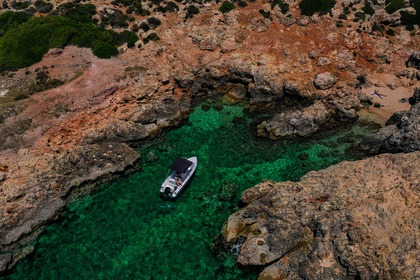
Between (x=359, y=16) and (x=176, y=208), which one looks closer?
(x=176, y=208)

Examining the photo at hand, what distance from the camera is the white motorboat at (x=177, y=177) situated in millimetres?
38438

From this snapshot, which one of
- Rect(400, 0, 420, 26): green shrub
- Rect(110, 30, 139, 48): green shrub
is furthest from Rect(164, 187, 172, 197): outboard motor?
Rect(400, 0, 420, 26): green shrub

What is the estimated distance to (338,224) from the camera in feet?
100

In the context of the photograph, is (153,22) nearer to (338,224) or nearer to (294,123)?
(294,123)

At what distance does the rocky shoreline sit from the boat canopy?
18.0 feet

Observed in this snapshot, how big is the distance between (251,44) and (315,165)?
24471mm

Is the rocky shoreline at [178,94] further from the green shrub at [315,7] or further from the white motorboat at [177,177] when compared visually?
the white motorboat at [177,177]

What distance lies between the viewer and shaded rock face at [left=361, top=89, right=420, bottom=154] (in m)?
38.2

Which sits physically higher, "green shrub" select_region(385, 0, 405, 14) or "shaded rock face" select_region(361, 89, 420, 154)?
"green shrub" select_region(385, 0, 405, 14)

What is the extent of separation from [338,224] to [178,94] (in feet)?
99.0

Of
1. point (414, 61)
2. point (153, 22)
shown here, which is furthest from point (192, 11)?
point (414, 61)

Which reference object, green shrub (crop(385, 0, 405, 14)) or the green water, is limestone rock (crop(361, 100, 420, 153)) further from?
green shrub (crop(385, 0, 405, 14))

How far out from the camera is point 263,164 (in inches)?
1686

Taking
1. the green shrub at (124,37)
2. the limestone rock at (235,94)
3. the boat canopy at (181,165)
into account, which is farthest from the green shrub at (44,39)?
the boat canopy at (181,165)
